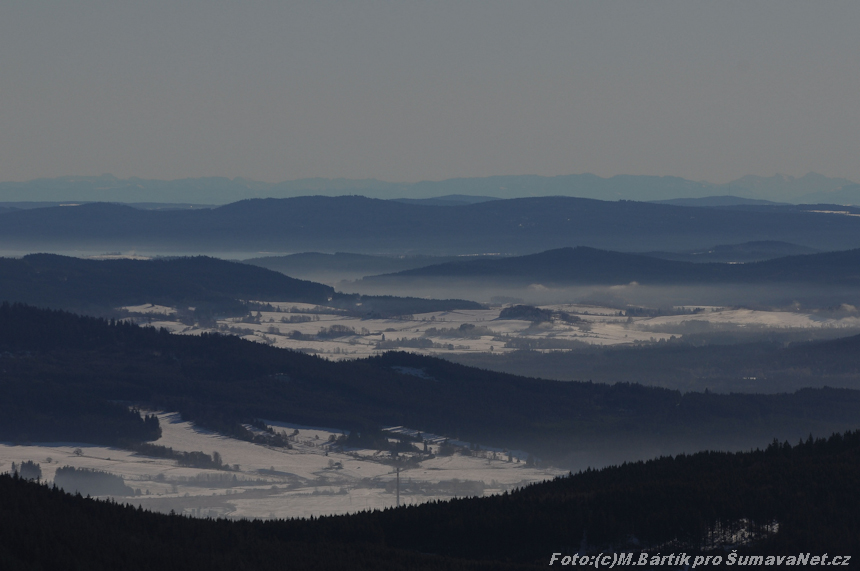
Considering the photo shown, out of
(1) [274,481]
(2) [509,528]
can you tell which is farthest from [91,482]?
(2) [509,528]

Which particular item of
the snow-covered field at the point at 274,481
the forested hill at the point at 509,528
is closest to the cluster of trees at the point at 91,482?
the snow-covered field at the point at 274,481

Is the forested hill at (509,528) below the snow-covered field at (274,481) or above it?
above

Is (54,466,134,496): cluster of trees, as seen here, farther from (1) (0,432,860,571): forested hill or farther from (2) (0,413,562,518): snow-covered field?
(1) (0,432,860,571): forested hill

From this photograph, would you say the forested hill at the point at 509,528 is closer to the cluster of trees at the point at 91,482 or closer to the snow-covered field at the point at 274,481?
the snow-covered field at the point at 274,481

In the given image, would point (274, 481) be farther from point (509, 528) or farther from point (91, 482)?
point (509, 528)

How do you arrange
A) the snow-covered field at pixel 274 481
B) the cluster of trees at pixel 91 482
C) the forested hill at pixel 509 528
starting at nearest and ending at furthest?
the forested hill at pixel 509 528 < the snow-covered field at pixel 274 481 < the cluster of trees at pixel 91 482

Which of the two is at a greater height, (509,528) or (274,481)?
(509,528)
